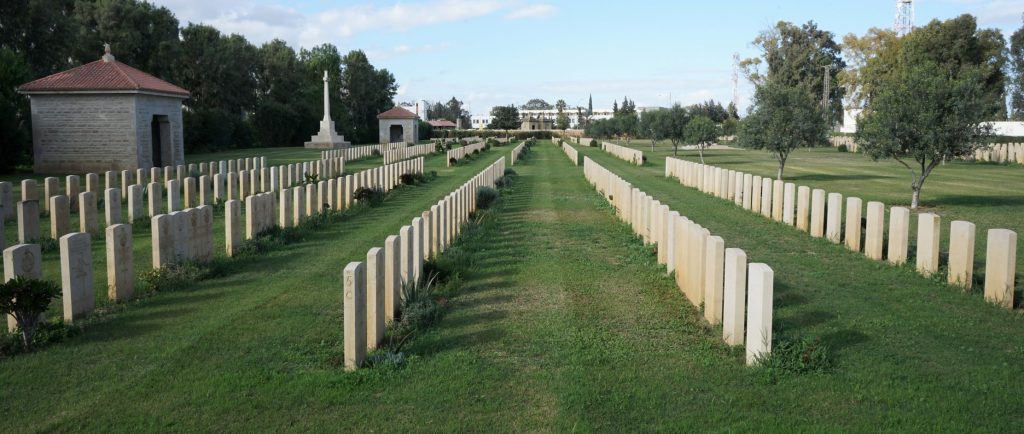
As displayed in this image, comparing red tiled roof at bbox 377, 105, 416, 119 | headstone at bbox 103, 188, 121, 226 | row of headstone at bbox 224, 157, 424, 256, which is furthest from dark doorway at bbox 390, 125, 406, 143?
headstone at bbox 103, 188, 121, 226

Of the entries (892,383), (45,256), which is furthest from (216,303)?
(892,383)

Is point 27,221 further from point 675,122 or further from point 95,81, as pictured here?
point 675,122

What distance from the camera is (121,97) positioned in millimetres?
27859

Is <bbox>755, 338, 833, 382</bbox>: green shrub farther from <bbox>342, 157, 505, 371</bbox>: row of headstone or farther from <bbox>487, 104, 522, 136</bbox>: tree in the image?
<bbox>487, 104, 522, 136</bbox>: tree

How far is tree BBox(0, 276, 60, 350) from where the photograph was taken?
6258mm

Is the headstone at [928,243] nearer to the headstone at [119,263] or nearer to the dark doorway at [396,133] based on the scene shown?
the headstone at [119,263]

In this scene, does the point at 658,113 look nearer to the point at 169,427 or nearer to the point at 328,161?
the point at 328,161

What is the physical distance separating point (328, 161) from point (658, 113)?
27.0 metres

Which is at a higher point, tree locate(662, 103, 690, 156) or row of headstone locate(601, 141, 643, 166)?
tree locate(662, 103, 690, 156)

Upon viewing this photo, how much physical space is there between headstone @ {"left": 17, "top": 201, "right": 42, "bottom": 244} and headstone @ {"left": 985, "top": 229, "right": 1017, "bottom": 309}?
1223 cm

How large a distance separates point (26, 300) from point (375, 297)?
2684mm

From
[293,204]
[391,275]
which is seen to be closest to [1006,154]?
[293,204]

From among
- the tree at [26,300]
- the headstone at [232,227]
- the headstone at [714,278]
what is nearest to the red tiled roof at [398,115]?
the headstone at [232,227]

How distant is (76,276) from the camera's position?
23.8 ft
